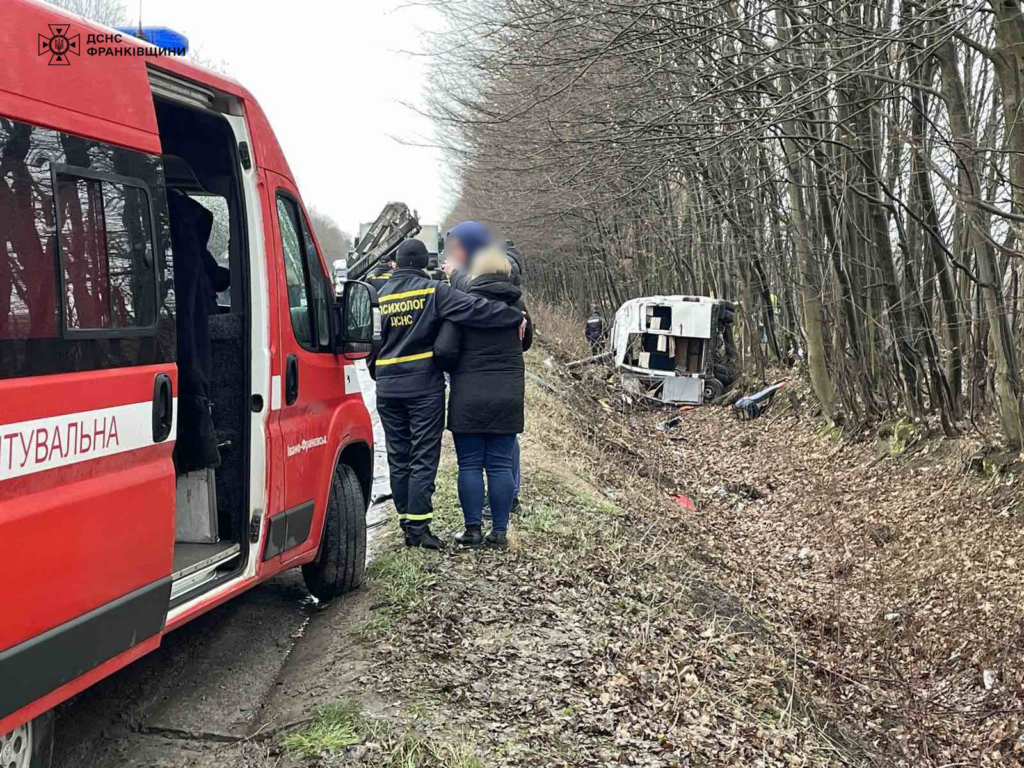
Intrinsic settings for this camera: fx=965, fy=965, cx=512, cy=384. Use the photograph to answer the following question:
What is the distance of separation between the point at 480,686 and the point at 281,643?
130 cm

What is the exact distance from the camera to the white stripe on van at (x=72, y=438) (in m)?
2.71

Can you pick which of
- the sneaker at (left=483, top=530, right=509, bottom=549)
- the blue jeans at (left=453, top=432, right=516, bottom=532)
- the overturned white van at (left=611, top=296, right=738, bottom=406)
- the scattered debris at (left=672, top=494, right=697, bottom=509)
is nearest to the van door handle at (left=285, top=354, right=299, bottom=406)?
the blue jeans at (left=453, top=432, right=516, bottom=532)

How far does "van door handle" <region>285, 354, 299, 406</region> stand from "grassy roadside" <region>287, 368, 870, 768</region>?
1.24m

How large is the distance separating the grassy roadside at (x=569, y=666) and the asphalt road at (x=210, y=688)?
1.05 ft

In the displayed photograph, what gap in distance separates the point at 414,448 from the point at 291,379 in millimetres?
1378

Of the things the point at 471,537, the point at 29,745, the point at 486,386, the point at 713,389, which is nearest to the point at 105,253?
the point at 29,745

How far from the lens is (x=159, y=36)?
3973 mm

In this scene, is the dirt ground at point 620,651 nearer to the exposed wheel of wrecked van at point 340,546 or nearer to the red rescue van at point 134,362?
the exposed wheel of wrecked van at point 340,546

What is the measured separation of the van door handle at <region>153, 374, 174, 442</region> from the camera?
3447 mm

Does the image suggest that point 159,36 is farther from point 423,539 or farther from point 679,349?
point 679,349

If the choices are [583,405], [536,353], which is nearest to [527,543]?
[583,405]

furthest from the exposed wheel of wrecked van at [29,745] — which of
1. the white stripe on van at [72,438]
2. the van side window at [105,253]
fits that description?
the van side window at [105,253]

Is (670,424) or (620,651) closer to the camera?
(620,651)

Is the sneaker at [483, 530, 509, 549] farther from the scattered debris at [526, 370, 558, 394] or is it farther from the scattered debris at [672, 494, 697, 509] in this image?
the scattered debris at [526, 370, 558, 394]
